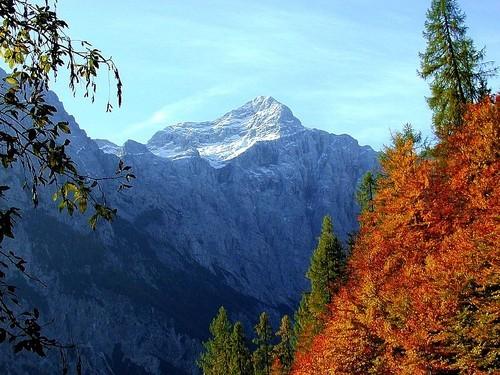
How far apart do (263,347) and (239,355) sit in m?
3.51

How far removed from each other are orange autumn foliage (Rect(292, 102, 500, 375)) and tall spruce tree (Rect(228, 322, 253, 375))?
30.8m

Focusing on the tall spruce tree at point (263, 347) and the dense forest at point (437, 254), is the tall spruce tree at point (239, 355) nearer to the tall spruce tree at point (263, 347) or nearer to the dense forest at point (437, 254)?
the tall spruce tree at point (263, 347)

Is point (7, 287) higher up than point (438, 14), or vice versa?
point (438, 14)

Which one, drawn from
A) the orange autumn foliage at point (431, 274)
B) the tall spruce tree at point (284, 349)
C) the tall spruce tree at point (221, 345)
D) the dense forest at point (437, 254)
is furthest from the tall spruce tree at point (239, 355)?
the orange autumn foliage at point (431, 274)

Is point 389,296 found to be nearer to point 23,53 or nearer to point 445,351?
point 445,351

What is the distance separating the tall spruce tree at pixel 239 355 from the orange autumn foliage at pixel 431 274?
30779 mm

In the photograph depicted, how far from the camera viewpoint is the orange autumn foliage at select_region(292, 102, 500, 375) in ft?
71.6

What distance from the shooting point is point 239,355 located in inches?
2537

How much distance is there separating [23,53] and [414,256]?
27.0 m

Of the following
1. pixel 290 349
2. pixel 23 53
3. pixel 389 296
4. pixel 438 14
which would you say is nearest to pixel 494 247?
pixel 389 296

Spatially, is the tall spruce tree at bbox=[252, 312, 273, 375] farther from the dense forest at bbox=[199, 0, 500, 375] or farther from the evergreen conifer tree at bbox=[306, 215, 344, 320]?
the dense forest at bbox=[199, 0, 500, 375]

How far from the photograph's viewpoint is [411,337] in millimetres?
23078

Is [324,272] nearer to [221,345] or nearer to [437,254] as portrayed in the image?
[437,254]

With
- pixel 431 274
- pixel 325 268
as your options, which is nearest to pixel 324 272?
pixel 325 268
